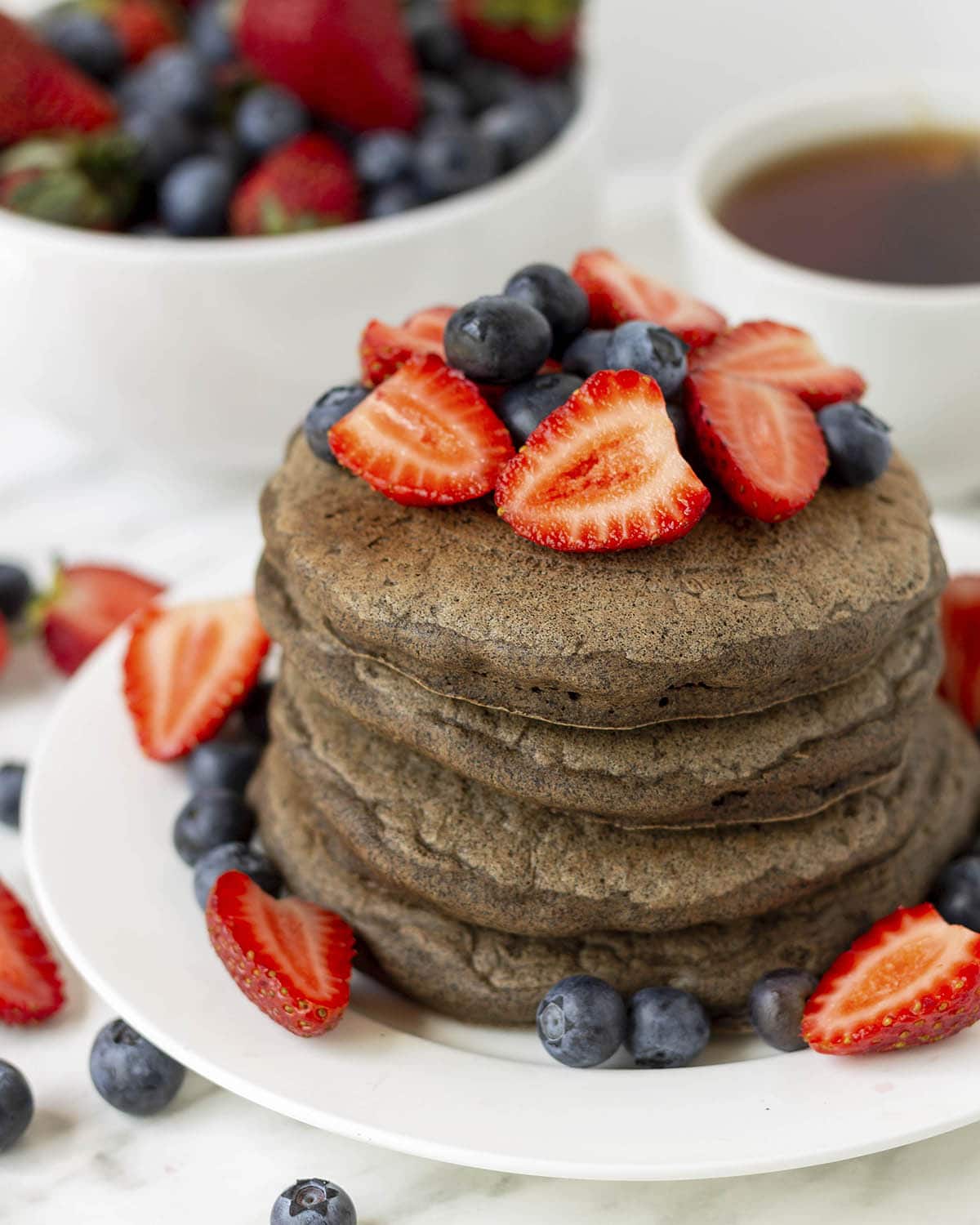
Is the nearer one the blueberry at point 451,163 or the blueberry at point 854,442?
the blueberry at point 854,442

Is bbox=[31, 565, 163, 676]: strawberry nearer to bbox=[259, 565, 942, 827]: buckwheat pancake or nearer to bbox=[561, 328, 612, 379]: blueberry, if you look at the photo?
bbox=[259, 565, 942, 827]: buckwheat pancake

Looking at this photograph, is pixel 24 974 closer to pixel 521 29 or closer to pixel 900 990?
pixel 900 990

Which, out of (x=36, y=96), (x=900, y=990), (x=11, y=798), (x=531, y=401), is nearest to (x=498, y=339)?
(x=531, y=401)

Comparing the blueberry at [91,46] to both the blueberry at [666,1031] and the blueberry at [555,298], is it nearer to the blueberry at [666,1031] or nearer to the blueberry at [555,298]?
the blueberry at [555,298]

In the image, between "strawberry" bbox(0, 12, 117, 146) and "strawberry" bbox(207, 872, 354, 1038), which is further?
"strawberry" bbox(0, 12, 117, 146)

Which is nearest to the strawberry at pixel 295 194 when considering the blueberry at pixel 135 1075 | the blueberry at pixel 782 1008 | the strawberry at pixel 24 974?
the strawberry at pixel 24 974

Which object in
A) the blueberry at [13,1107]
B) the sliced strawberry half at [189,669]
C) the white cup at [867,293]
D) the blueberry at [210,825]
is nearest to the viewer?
the blueberry at [13,1107]

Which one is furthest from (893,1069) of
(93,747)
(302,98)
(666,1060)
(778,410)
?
(302,98)

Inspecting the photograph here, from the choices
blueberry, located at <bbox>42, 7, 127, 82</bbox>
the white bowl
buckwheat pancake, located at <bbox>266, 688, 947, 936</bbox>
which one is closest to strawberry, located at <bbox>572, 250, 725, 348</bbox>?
buckwheat pancake, located at <bbox>266, 688, 947, 936</bbox>
